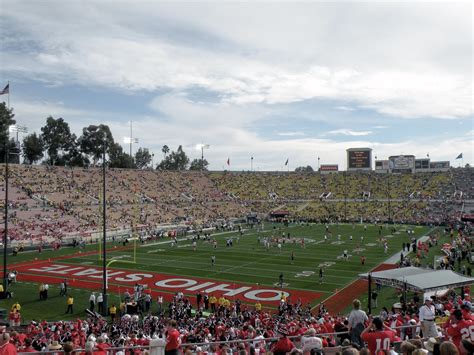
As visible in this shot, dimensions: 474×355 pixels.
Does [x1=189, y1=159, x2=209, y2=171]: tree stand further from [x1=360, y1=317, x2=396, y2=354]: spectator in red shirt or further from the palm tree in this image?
[x1=360, y1=317, x2=396, y2=354]: spectator in red shirt

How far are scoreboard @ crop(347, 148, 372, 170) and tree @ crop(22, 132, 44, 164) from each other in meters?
59.7

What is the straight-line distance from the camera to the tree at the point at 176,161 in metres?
123

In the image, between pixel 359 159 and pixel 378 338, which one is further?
pixel 359 159

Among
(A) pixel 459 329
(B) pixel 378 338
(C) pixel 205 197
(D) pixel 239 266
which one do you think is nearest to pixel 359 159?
(C) pixel 205 197

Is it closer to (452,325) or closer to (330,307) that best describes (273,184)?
(330,307)

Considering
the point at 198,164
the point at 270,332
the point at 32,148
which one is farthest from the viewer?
the point at 198,164

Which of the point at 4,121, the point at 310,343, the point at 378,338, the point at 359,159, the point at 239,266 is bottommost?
the point at 239,266

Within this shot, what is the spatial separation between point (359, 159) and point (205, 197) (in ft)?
115

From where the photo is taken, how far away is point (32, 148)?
7919cm

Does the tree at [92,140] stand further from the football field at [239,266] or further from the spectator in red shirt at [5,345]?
the spectator in red shirt at [5,345]

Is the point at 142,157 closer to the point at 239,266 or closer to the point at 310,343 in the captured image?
the point at 239,266

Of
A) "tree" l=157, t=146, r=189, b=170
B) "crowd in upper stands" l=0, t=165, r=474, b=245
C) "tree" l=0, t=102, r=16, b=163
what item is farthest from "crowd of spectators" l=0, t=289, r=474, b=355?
"tree" l=157, t=146, r=189, b=170

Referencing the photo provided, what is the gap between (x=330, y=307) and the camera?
22.0 m

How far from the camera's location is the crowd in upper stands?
50.4 m
